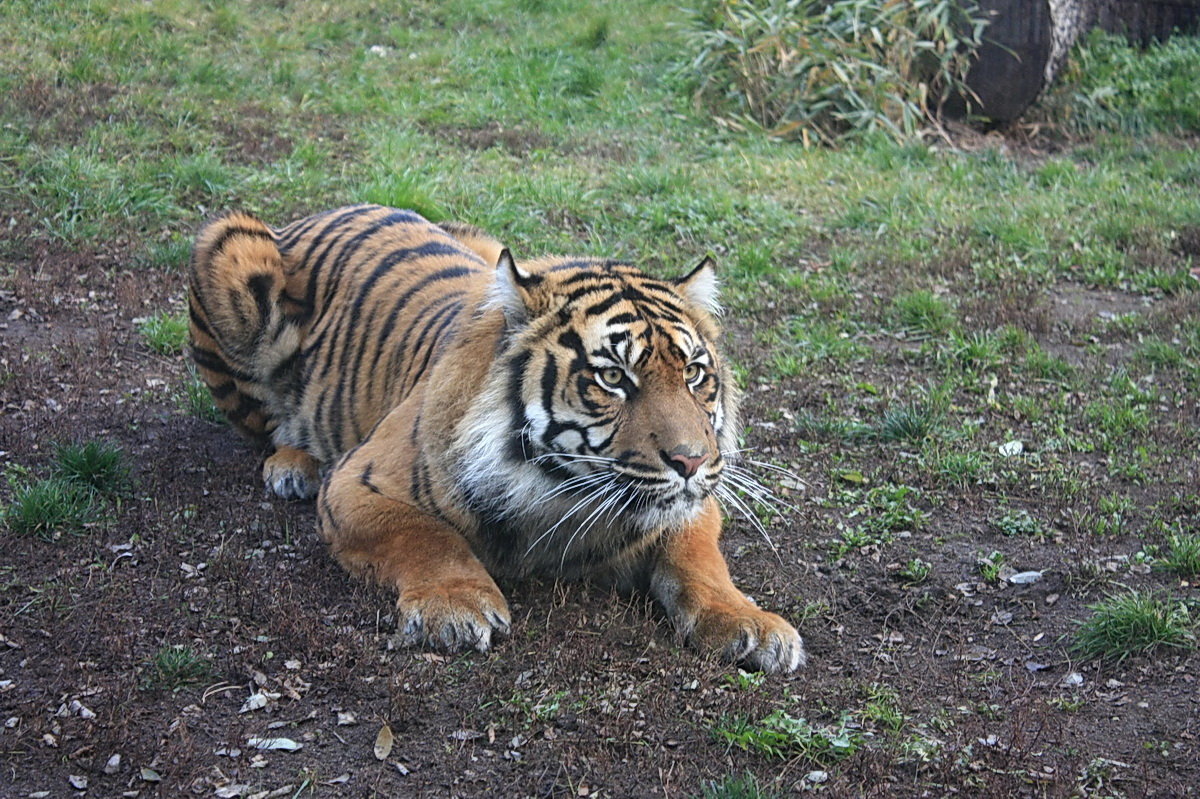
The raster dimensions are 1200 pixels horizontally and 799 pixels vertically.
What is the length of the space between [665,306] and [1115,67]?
851 centimetres

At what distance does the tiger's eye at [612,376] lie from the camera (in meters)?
3.71

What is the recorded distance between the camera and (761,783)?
320cm

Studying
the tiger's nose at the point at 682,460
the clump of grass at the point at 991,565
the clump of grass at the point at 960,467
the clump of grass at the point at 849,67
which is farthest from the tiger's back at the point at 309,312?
the clump of grass at the point at 849,67

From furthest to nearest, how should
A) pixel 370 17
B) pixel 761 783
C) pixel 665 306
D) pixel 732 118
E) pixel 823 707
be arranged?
1. pixel 370 17
2. pixel 732 118
3. pixel 665 306
4. pixel 823 707
5. pixel 761 783

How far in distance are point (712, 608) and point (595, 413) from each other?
75 cm

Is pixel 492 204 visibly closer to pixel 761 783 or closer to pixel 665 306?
pixel 665 306

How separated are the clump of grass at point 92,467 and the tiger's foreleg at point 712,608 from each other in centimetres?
221

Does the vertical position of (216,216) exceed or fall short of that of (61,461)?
it exceeds it

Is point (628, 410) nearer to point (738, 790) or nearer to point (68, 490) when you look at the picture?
point (738, 790)

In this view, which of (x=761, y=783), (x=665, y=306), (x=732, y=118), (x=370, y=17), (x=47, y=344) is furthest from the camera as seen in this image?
(x=370, y=17)

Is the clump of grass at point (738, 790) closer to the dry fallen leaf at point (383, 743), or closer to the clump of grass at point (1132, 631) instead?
the dry fallen leaf at point (383, 743)

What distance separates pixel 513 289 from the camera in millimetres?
3844

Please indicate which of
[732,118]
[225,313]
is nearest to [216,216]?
[225,313]

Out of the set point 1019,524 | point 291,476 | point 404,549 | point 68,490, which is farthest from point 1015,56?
point 68,490
